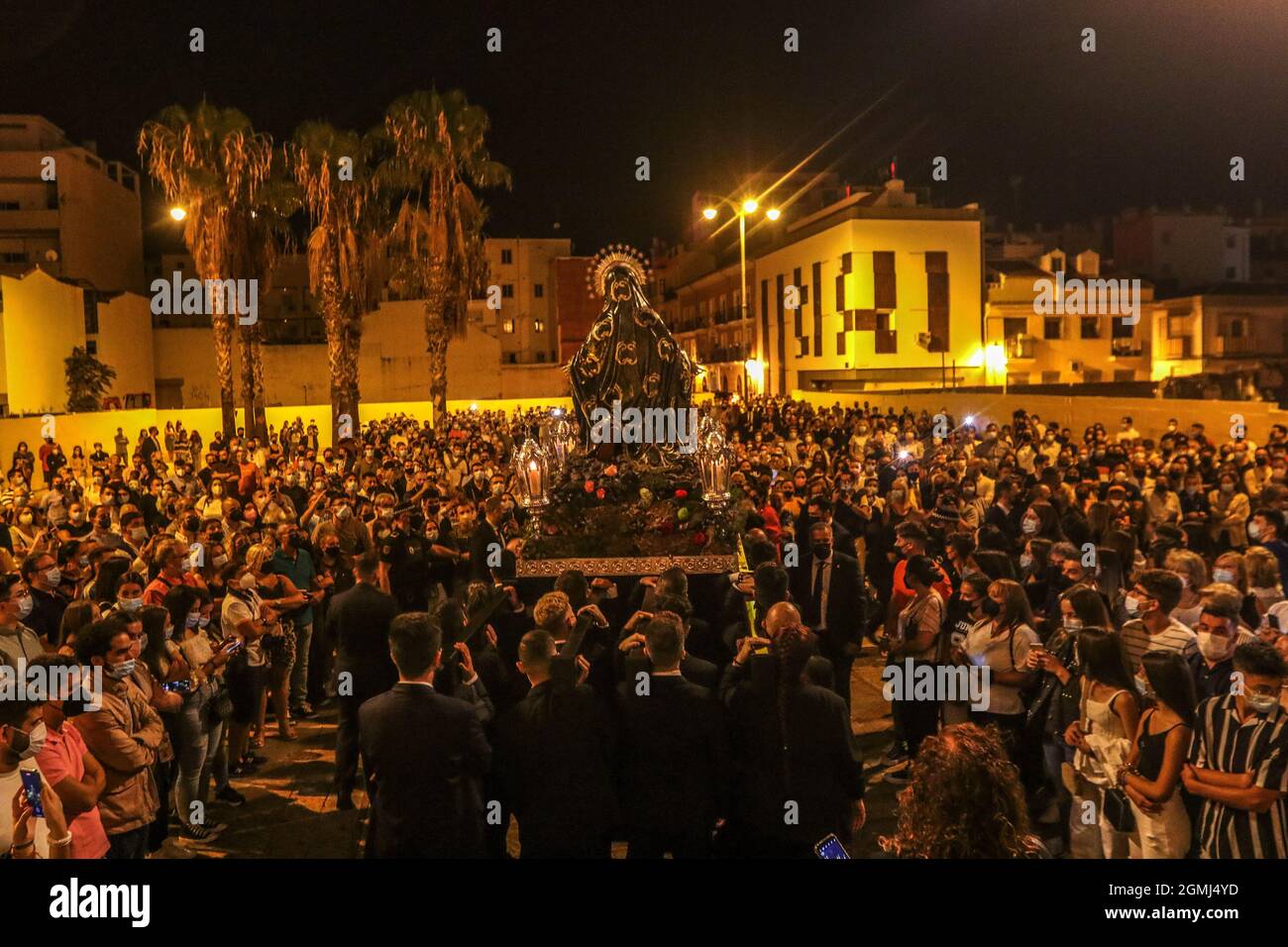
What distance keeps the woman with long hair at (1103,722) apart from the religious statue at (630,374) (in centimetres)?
719

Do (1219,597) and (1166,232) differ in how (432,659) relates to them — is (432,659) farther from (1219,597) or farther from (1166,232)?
(1166,232)

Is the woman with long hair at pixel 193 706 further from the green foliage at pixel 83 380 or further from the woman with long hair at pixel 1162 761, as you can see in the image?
the green foliage at pixel 83 380

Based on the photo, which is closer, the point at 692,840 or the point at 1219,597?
the point at 692,840

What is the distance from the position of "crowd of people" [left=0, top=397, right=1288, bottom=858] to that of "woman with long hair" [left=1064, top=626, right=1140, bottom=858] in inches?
0.5

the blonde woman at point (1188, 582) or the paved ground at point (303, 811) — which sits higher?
the blonde woman at point (1188, 582)

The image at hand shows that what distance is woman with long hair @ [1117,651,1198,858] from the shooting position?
4055mm

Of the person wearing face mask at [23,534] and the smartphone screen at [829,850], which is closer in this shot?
the smartphone screen at [829,850]

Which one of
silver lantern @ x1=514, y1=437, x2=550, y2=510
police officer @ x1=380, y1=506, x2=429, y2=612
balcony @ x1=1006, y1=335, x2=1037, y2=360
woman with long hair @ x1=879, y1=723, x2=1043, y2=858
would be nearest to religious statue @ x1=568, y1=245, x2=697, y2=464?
silver lantern @ x1=514, y1=437, x2=550, y2=510

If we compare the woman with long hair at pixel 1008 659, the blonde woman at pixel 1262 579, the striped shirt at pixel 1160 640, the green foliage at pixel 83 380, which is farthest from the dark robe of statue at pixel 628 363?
the green foliage at pixel 83 380

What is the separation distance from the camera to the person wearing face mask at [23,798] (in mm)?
3826

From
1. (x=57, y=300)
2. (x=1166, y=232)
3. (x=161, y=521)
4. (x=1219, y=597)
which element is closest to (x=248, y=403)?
(x=57, y=300)

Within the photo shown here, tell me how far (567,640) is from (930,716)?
8.54 ft

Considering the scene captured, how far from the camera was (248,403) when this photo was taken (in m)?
25.0

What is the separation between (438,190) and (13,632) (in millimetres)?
20051
